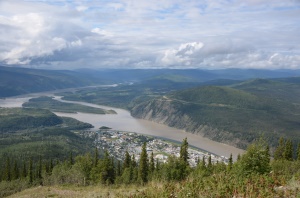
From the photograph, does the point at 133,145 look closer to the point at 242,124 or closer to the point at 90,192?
the point at 242,124

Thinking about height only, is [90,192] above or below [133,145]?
above

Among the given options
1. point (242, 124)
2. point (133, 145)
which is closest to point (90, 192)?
point (133, 145)

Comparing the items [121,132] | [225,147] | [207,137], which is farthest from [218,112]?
[121,132]

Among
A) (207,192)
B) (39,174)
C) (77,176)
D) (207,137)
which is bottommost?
(207,137)

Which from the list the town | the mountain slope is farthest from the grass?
the mountain slope

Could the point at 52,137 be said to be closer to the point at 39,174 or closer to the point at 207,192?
the point at 39,174

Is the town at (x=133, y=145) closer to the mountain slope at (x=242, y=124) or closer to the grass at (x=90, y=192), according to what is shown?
the mountain slope at (x=242, y=124)

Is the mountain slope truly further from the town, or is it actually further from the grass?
the grass

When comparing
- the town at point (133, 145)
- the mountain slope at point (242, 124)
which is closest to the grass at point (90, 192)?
the town at point (133, 145)
